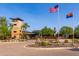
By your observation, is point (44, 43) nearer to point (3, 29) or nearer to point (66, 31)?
point (66, 31)

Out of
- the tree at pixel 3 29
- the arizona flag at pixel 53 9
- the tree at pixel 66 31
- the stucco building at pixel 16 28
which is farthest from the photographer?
the tree at pixel 3 29

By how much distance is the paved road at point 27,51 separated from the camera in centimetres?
1673

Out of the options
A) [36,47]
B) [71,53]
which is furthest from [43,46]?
[71,53]

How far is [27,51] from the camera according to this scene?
56.1 ft

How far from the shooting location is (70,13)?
55.8 ft

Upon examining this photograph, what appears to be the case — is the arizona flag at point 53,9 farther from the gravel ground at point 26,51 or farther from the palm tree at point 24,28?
the gravel ground at point 26,51

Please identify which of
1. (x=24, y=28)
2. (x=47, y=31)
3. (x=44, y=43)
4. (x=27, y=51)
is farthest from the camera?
(x=44, y=43)

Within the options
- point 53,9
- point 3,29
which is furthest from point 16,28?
point 53,9

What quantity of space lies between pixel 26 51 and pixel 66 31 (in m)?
1.73

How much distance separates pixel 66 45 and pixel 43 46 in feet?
3.08

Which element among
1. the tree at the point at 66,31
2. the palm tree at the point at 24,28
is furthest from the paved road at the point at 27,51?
the tree at the point at 66,31

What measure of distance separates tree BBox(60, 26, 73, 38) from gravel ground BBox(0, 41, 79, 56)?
647 mm

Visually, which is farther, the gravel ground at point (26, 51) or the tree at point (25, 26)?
the tree at point (25, 26)

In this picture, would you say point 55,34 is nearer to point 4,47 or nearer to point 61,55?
point 61,55
